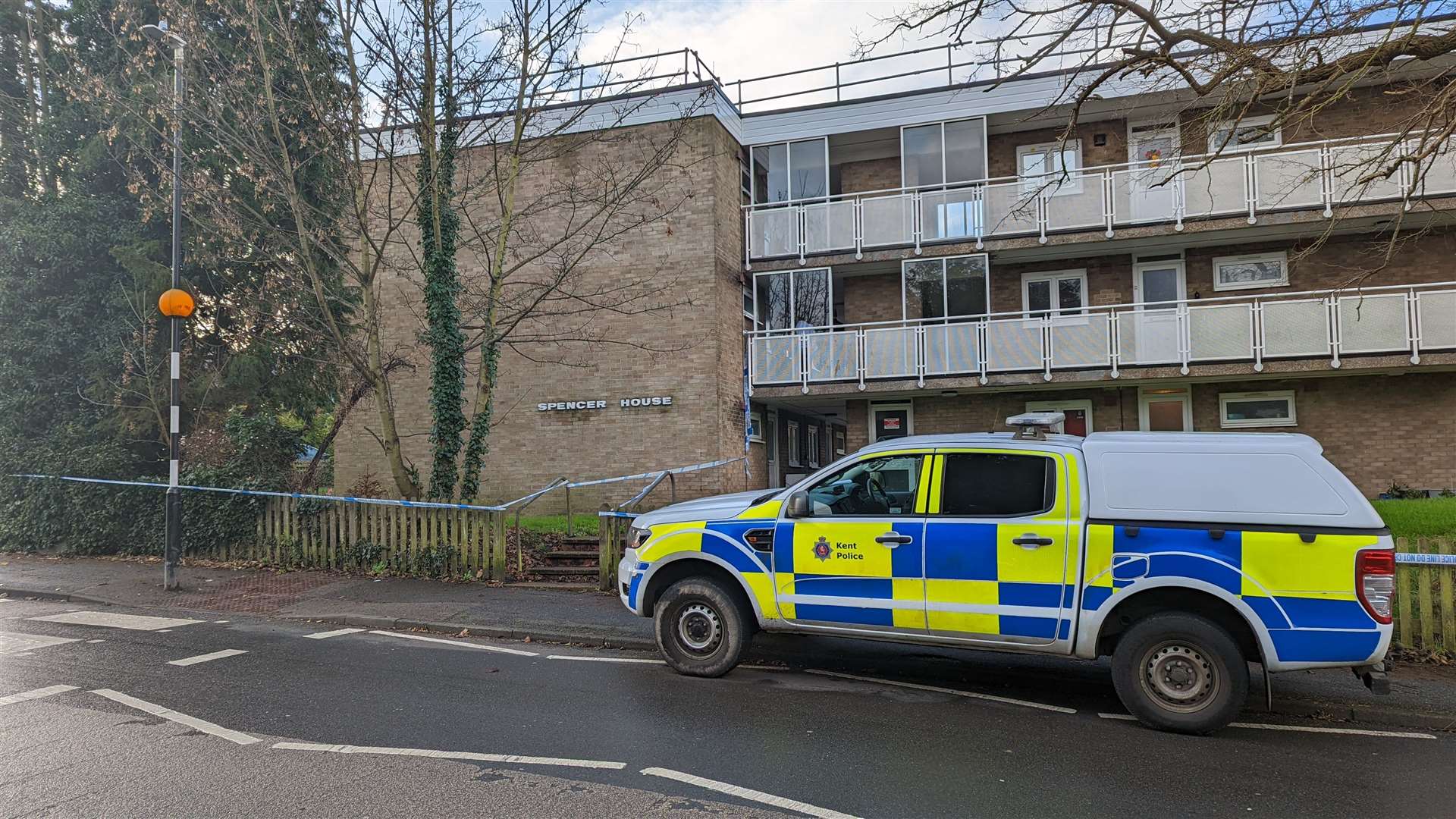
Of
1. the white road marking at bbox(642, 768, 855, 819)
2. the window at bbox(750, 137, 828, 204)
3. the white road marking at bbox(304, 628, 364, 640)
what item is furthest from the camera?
the window at bbox(750, 137, 828, 204)

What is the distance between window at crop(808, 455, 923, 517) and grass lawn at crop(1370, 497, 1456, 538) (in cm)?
812

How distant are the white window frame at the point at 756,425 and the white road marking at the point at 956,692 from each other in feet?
39.0

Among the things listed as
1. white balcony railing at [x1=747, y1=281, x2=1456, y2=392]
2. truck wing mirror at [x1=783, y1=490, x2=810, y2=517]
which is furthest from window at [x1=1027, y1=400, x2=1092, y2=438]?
truck wing mirror at [x1=783, y1=490, x2=810, y2=517]

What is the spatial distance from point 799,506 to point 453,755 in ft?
9.50

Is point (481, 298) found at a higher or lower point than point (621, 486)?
higher

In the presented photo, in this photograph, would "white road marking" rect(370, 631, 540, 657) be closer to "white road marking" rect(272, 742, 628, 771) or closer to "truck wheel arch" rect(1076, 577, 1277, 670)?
"white road marking" rect(272, 742, 628, 771)

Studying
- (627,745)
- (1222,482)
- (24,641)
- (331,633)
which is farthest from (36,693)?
(1222,482)

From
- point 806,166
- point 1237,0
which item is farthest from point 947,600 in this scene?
point 806,166

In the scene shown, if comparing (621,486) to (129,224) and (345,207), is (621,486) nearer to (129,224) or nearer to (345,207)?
(345,207)

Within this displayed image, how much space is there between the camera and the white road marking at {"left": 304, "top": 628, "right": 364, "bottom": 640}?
8453 mm

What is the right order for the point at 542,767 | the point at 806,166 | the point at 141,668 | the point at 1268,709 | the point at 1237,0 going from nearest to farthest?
1. the point at 542,767
2. the point at 1268,709
3. the point at 141,668
4. the point at 1237,0
5. the point at 806,166

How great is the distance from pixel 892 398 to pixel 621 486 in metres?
6.08

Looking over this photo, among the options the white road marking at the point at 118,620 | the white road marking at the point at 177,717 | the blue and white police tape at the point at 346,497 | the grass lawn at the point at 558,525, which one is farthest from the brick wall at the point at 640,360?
the white road marking at the point at 177,717

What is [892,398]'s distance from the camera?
61.7 feet
